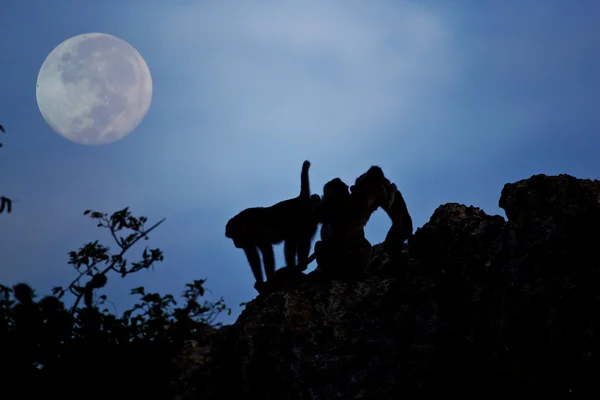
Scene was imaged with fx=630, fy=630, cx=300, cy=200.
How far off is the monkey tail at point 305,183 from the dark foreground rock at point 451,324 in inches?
69.3

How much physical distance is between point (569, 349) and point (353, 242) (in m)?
4.19

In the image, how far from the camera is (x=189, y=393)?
7.42 m

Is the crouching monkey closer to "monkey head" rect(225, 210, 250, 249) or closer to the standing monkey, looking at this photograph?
the standing monkey

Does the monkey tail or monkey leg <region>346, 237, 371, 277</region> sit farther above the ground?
the monkey tail

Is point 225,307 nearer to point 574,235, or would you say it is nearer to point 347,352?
point 347,352

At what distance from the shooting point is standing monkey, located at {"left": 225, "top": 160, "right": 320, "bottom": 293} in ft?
33.1

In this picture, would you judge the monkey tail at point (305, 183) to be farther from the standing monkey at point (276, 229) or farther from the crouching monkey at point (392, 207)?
the crouching monkey at point (392, 207)

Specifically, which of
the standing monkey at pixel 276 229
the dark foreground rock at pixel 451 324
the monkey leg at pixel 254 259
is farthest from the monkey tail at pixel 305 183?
the dark foreground rock at pixel 451 324

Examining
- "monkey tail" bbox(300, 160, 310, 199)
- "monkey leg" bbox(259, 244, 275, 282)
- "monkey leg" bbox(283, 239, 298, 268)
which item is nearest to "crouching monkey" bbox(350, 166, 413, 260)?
"monkey tail" bbox(300, 160, 310, 199)

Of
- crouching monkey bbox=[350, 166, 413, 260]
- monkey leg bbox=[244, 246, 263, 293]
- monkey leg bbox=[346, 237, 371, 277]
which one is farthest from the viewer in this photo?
monkey leg bbox=[244, 246, 263, 293]

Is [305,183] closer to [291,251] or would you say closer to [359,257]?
[291,251]

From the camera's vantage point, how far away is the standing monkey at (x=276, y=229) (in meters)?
10.1

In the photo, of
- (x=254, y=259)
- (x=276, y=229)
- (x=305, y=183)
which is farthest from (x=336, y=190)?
(x=254, y=259)

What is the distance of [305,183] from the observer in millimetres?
10148
